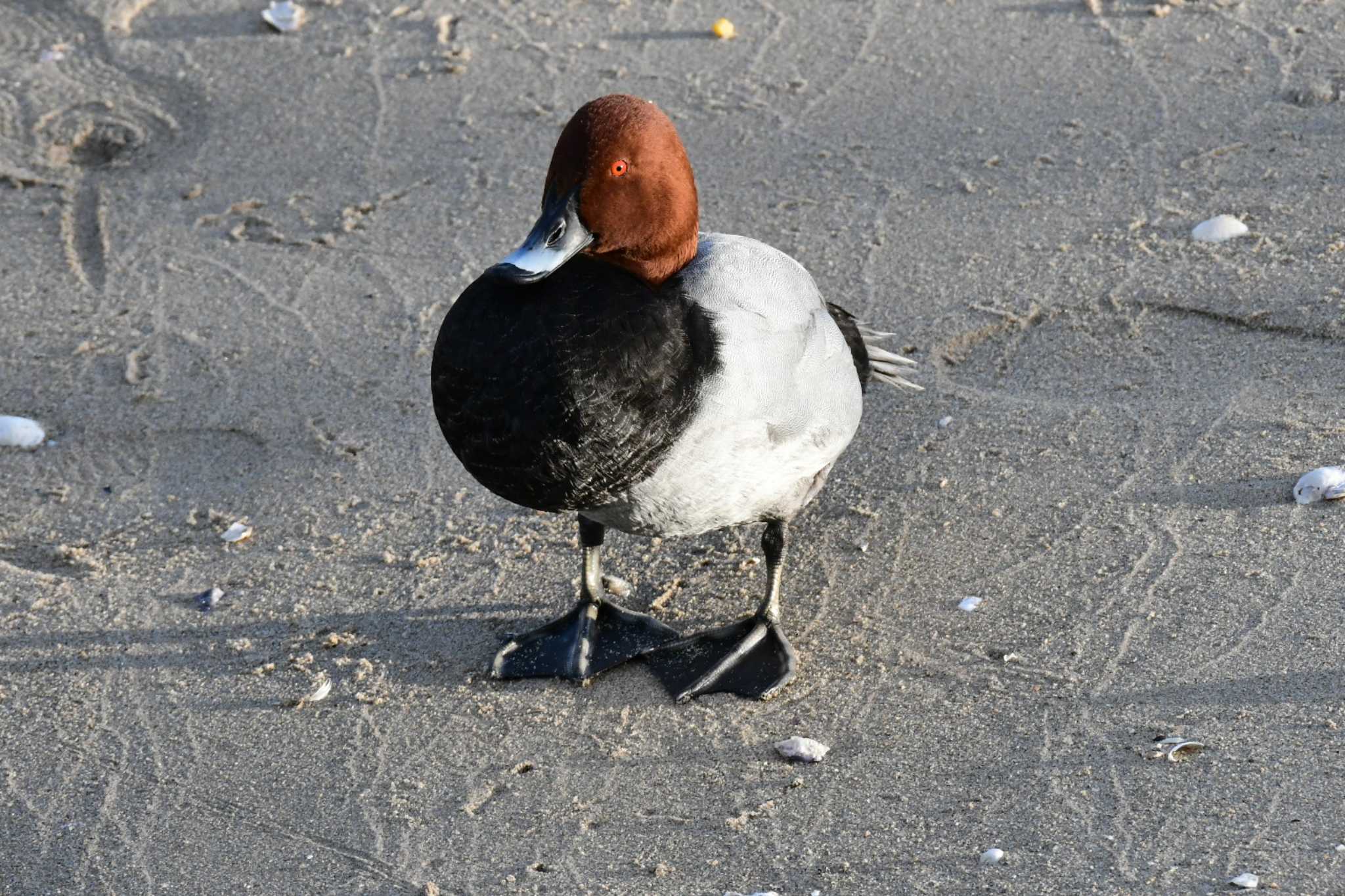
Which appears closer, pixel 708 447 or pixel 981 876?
pixel 981 876

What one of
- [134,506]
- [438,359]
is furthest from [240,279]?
[438,359]

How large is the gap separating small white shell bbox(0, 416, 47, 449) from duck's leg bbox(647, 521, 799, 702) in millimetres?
1877

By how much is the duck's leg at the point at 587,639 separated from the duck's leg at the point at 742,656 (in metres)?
0.06

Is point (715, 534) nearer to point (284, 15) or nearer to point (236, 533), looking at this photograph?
point (236, 533)

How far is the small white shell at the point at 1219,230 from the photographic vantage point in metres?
4.42

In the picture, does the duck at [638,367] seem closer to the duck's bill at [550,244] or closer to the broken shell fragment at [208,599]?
the duck's bill at [550,244]

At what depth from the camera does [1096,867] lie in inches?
103

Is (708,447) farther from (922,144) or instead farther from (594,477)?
(922,144)

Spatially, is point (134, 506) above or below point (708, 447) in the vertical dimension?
below

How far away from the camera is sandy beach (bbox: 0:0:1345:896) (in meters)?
2.83

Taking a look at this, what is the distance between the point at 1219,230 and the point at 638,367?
2.35m

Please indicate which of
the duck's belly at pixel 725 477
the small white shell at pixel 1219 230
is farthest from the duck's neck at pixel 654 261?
the small white shell at pixel 1219 230

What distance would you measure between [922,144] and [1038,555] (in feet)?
6.40

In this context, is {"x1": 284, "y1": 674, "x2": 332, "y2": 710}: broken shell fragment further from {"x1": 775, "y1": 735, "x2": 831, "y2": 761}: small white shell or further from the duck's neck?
the duck's neck
